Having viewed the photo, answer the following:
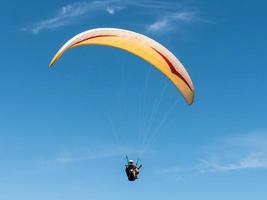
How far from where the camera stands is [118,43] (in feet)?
122

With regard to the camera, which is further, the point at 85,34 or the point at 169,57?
the point at 169,57

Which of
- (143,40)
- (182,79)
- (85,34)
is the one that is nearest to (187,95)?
(182,79)

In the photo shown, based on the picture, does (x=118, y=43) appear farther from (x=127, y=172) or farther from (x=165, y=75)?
(x=127, y=172)

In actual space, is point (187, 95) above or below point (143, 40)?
below

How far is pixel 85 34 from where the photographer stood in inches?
1361

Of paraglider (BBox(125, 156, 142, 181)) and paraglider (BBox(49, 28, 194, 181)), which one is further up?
paraglider (BBox(49, 28, 194, 181))

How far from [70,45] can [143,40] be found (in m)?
6.00

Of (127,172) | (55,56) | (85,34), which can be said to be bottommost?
(127,172)

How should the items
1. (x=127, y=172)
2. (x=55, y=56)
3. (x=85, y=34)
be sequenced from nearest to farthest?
(x=55, y=56), (x=85, y=34), (x=127, y=172)

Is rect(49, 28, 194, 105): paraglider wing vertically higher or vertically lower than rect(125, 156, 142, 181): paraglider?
higher

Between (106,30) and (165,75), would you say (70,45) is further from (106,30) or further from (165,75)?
(165,75)

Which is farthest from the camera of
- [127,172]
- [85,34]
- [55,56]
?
[127,172]

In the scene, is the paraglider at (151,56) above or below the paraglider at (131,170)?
above

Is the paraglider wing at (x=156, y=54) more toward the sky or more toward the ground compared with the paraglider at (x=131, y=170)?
more toward the sky
